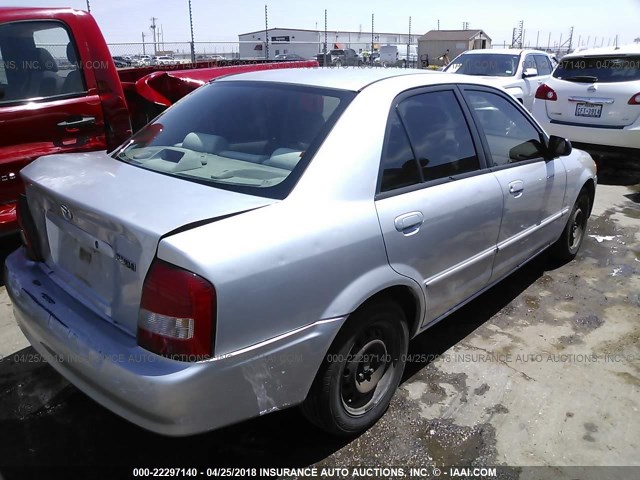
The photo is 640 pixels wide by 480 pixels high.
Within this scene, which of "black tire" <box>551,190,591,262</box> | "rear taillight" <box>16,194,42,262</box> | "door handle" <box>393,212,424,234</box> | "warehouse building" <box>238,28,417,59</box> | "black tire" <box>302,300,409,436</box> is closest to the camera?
"black tire" <box>302,300,409,436</box>

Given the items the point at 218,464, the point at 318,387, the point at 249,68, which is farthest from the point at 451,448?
the point at 249,68

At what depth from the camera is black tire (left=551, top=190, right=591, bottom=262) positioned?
447cm

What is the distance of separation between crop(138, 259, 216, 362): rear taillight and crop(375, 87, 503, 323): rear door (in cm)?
92

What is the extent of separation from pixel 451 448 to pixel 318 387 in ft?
2.56

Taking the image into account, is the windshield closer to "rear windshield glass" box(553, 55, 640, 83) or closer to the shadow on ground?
"rear windshield glass" box(553, 55, 640, 83)

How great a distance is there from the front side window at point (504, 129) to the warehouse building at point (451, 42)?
35.2 m

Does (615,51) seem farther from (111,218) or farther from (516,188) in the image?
(111,218)

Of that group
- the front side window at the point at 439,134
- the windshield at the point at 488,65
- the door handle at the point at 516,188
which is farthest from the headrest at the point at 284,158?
the windshield at the point at 488,65

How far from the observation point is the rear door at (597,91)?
281 inches

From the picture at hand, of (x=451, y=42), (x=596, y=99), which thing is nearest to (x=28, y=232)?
(x=596, y=99)

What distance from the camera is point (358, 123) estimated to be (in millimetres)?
2410

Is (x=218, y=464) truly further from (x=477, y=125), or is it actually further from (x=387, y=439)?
(x=477, y=125)

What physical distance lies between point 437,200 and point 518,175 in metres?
1.01

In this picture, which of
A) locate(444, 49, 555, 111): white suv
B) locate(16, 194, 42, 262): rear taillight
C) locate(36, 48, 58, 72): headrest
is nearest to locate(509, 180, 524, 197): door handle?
locate(16, 194, 42, 262): rear taillight
